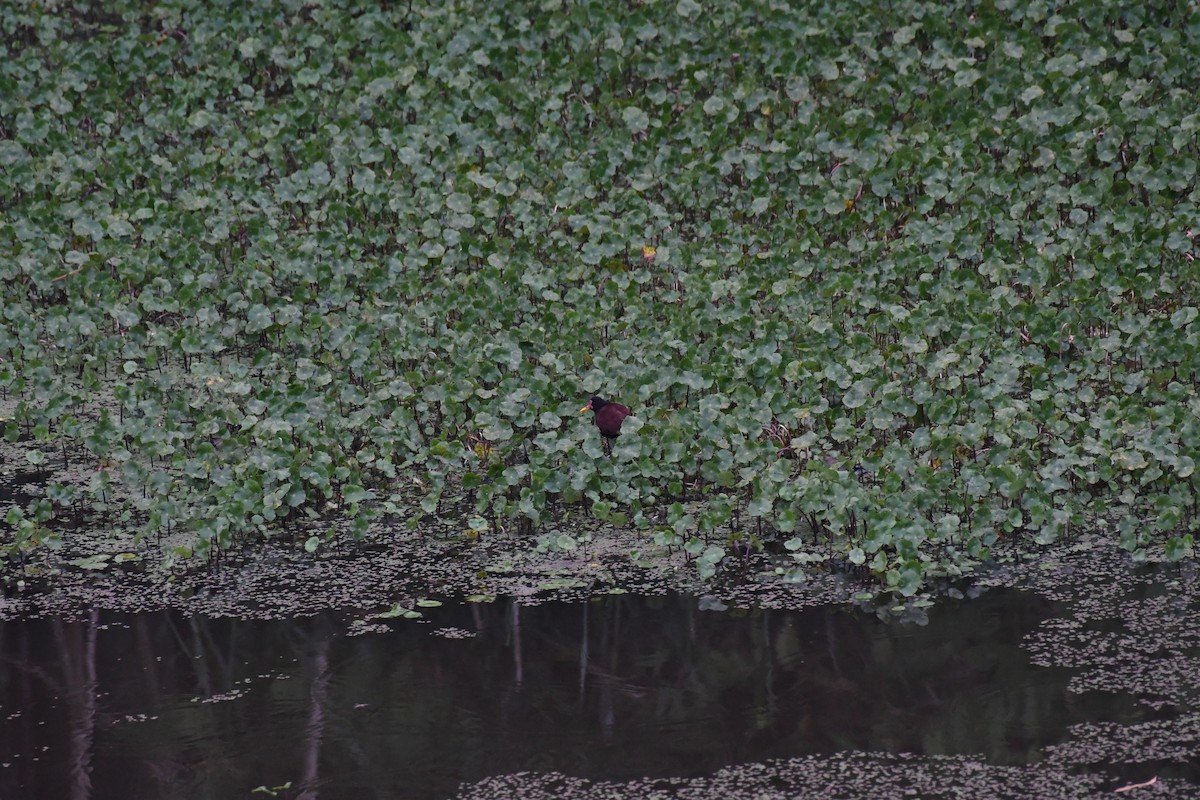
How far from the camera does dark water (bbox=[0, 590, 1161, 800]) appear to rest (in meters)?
3.93

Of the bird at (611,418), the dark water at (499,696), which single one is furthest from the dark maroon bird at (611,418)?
the dark water at (499,696)

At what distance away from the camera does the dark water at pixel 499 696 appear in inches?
155

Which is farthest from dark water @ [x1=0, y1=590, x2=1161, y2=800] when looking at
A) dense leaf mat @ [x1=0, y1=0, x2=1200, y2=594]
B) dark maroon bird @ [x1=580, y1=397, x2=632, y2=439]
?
dark maroon bird @ [x1=580, y1=397, x2=632, y2=439]

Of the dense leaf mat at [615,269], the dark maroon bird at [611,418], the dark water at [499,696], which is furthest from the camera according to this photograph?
the dark maroon bird at [611,418]

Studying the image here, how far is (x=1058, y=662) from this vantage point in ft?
14.3

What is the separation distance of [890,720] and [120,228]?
4506 mm

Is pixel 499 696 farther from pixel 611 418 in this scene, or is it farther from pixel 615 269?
pixel 615 269

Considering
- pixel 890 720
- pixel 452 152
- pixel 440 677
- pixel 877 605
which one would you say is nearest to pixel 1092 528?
pixel 877 605

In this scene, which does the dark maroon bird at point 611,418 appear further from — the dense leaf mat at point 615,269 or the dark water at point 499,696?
the dark water at point 499,696

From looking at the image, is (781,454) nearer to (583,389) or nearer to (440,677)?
(583,389)

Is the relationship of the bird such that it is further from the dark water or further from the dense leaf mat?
the dark water

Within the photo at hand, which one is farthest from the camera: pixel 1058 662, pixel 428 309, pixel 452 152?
pixel 452 152

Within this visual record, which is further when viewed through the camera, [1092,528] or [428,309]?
[428,309]

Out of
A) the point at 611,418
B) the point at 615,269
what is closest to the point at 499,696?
the point at 611,418
